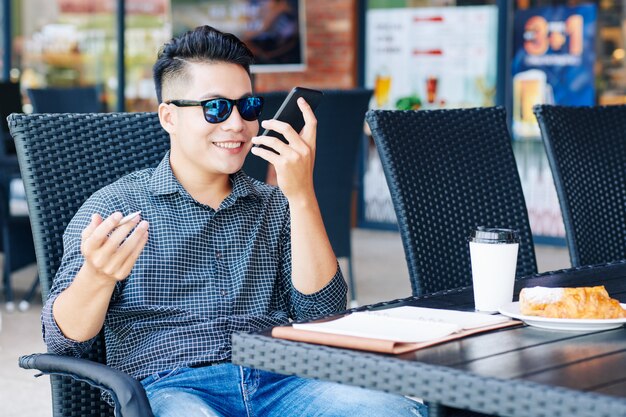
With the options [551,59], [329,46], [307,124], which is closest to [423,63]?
[329,46]

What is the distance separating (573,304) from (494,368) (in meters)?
0.28

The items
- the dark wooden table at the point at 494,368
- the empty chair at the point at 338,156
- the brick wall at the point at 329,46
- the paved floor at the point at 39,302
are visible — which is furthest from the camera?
the brick wall at the point at 329,46

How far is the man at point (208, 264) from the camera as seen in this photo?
6.02 ft

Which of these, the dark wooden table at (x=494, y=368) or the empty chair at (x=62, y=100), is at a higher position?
the empty chair at (x=62, y=100)

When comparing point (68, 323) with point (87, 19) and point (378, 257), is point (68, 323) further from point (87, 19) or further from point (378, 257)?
point (87, 19)

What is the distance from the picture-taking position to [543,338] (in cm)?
151

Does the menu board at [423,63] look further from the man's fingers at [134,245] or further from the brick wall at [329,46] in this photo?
the man's fingers at [134,245]

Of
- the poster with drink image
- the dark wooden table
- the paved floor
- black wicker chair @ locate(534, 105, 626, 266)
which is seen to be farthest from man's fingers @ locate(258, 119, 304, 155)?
the poster with drink image

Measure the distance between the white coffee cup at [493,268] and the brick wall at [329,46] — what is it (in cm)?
624

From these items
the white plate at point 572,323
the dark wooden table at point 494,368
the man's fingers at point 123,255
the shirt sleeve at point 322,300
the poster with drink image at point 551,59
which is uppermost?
the poster with drink image at point 551,59

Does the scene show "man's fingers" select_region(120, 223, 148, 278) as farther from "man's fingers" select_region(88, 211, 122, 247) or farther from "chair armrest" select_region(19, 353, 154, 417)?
"chair armrest" select_region(19, 353, 154, 417)

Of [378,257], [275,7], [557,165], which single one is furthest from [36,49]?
[557,165]

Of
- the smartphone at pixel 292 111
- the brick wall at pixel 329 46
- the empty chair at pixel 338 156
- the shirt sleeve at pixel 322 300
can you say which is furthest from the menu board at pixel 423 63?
the smartphone at pixel 292 111

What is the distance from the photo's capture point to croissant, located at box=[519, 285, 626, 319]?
5.08ft
